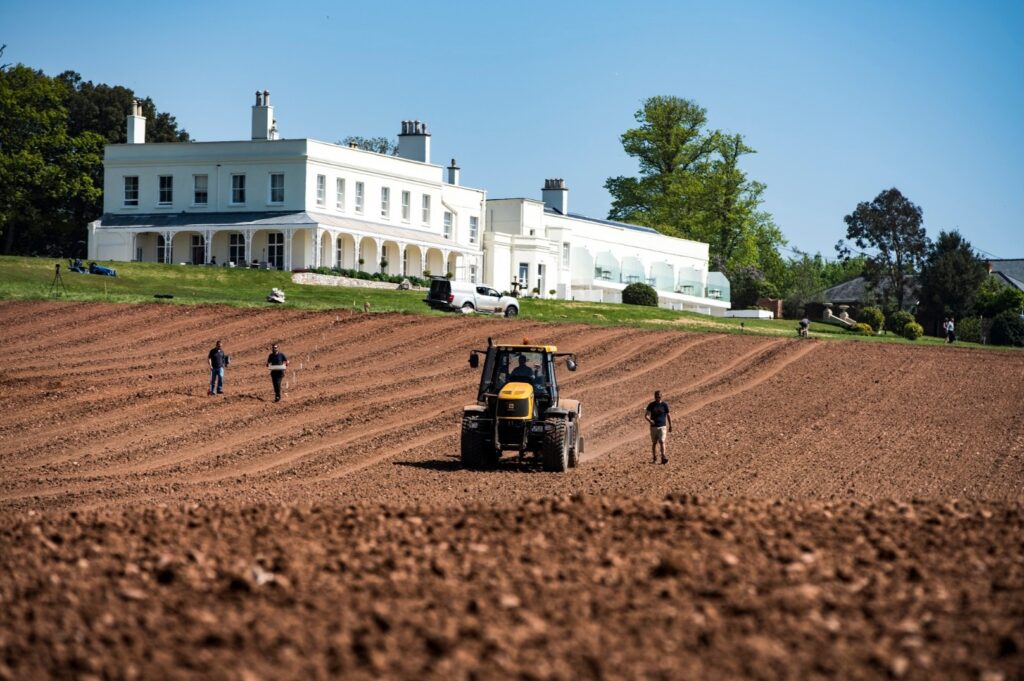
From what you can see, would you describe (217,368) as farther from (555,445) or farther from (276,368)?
(555,445)

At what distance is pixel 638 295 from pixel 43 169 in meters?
32.6

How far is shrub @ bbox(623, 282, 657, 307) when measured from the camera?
3147 inches

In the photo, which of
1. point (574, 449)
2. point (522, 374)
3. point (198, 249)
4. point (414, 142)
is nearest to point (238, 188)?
point (198, 249)

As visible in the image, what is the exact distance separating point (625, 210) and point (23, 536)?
10174cm

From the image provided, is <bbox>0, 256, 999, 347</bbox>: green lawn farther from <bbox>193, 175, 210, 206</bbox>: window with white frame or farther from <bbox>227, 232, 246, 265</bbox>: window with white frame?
<bbox>193, 175, 210, 206</bbox>: window with white frame

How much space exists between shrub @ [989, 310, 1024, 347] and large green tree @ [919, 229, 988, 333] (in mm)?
16189

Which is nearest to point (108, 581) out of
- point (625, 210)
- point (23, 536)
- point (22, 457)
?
point (23, 536)

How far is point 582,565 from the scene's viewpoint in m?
13.0

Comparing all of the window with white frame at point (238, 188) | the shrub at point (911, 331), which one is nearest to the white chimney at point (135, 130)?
the window with white frame at point (238, 188)

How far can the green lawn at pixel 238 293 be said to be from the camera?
51.1 meters

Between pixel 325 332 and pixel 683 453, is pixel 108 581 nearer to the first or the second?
pixel 683 453

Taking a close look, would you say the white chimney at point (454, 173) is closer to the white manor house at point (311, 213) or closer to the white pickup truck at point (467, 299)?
the white manor house at point (311, 213)

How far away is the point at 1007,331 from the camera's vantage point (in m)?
77.8

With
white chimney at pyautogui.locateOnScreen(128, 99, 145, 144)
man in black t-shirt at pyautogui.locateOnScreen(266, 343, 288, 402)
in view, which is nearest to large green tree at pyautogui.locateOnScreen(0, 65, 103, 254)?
white chimney at pyautogui.locateOnScreen(128, 99, 145, 144)
